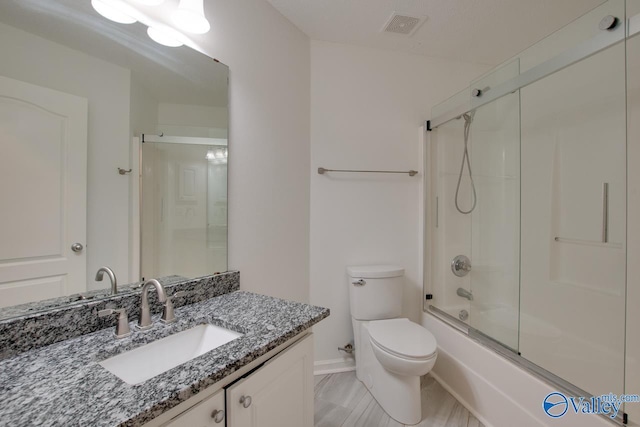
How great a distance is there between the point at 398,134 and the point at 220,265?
164 centimetres

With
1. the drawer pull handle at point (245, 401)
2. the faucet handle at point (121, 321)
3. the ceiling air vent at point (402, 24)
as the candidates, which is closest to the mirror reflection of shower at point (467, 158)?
the ceiling air vent at point (402, 24)

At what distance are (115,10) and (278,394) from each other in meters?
1.51

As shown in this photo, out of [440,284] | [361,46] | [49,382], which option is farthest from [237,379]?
[361,46]

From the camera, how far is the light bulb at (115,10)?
98 centimetres

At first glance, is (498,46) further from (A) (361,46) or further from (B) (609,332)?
(B) (609,332)

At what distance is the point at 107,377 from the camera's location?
0.65 metres

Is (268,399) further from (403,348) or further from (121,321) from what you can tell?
(403,348)

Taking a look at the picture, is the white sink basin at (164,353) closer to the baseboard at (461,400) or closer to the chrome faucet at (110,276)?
the chrome faucet at (110,276)

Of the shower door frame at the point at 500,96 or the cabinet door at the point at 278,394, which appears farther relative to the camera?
the shower door frame at the point at 500,96

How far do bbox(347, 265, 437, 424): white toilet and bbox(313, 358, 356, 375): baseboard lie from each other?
116 millimetres

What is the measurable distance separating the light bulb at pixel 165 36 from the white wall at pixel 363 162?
37.8 inches

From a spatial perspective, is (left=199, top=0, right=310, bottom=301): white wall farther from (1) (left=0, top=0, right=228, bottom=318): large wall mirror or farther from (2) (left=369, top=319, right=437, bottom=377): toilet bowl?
(2) (left=369, top=319, right=437, bottom=377): toilet bowl

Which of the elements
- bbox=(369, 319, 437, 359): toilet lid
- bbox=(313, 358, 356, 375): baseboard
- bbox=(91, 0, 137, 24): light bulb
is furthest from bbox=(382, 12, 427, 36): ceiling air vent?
bbox=(313, 358, 356, 375): baseboard
